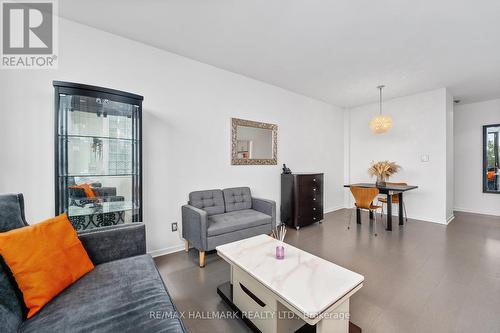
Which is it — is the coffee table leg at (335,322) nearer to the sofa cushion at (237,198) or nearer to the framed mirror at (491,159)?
the sofa cushion at (237,198)

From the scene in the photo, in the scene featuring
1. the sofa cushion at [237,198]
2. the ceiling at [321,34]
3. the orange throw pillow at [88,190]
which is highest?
the ceiling at [321,34]

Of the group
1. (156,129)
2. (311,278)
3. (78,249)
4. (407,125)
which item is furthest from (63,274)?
(407,125)

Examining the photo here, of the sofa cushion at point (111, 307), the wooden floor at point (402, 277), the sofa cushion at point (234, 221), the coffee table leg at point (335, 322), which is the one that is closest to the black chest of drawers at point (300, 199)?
the wooden floor at point (402, 277)

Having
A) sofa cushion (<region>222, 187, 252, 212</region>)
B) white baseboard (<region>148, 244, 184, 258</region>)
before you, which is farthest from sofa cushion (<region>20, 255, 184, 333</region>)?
sofa cushion (<region>222, 187, 252, 212</region>)

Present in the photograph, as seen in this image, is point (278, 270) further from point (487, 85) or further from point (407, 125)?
point (487, 85)

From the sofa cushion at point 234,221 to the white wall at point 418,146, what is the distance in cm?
367

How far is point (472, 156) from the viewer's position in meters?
5.08

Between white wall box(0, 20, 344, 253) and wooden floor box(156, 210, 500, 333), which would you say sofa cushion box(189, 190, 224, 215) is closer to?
white wall box(0, 20, 344, 253)

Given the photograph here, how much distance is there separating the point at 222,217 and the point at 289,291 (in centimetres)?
176

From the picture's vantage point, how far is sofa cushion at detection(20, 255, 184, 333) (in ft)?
3.09

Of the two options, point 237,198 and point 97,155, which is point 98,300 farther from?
point 237,198

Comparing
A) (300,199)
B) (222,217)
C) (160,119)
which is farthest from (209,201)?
(300,199)

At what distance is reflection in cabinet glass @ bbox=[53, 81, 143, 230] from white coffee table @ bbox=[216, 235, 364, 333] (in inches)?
53.3

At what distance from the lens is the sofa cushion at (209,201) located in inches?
116
